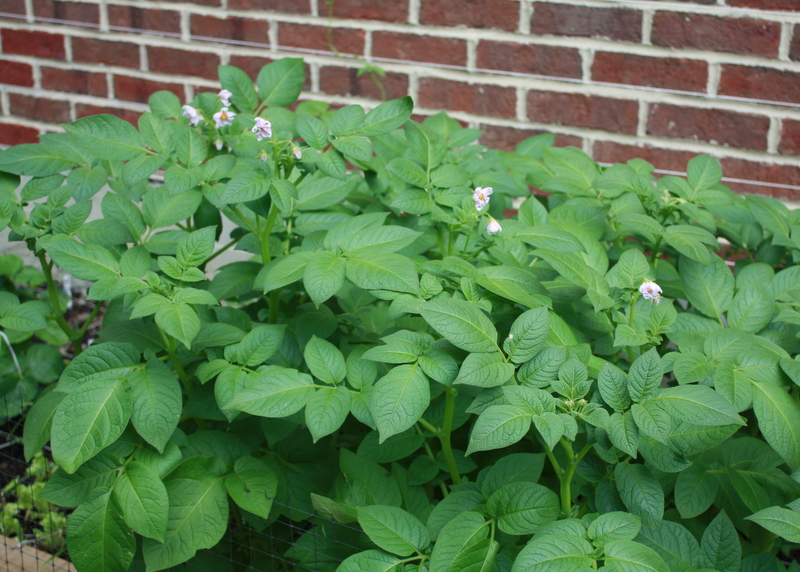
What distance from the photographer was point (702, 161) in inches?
53.8

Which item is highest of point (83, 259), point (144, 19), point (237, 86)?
point (144, 19)

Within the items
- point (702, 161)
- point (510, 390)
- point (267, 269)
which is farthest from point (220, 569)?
point (702, 161)

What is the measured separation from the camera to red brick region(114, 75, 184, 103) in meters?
2.41

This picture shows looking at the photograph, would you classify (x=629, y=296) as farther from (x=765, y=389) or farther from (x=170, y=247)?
(x=170, y=247)

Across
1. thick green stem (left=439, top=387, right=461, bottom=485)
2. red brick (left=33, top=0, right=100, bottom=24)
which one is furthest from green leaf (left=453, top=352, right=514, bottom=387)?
red brick (left=33, top=0, right=100, bottom=24)

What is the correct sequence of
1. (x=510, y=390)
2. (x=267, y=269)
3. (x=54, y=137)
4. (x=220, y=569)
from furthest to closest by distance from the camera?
(x=54, y=137) → (x=220, y=569) → (x=267, y=269) → (x=510, y=390)

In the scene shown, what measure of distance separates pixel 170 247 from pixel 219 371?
0.95ft

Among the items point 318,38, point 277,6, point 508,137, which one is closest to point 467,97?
point 508,137

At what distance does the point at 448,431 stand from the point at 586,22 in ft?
4.38

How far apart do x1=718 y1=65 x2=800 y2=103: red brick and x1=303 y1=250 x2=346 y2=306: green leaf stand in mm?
1357

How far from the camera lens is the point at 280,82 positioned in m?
1.38

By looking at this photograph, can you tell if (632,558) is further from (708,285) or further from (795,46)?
(795,46)

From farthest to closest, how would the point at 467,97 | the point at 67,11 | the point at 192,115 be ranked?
1. the point at 67,11
2. the point at 467,97
3. the point at 192,115

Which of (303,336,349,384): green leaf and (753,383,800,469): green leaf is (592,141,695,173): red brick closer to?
(753,383,800,469): green leaf
